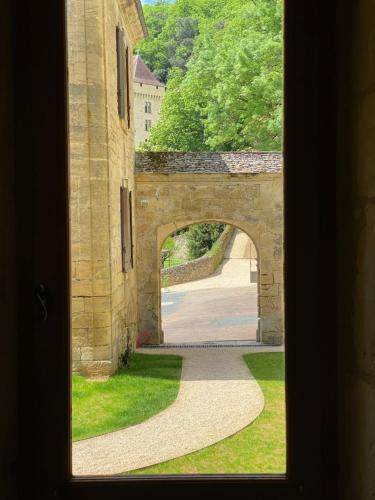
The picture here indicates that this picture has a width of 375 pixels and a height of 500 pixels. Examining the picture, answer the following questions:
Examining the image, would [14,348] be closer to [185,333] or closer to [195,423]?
[195,423]

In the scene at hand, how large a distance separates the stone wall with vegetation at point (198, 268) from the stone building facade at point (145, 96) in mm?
21823

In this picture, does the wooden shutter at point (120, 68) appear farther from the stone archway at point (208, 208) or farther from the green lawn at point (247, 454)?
the green lawn at point (247, 454)

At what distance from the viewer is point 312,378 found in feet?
5.19

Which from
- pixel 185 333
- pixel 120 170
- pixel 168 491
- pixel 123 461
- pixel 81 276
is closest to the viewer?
pixel 168 491

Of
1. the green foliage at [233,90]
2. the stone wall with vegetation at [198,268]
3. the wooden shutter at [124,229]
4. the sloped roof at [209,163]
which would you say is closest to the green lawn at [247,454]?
the wooden shutter at [124,229]

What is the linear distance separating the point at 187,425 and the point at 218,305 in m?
12.2

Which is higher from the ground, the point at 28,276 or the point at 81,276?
the point at 28,276

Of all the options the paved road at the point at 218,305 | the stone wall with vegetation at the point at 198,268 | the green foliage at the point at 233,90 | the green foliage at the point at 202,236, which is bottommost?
the paved road at the point at 218,305

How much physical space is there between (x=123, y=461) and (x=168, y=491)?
4226 millimetres

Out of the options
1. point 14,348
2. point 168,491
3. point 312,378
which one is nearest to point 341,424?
point 312,378

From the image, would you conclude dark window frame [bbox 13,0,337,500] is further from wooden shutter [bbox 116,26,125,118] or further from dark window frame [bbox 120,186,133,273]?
wooden shutter [bbox 116,26,125,118]

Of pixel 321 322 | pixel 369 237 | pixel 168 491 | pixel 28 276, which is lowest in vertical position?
pixel 168 491

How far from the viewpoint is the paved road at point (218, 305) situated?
562 inches

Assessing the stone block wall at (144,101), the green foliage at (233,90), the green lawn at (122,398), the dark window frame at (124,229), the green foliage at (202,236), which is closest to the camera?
the green lawn at (122,398)
